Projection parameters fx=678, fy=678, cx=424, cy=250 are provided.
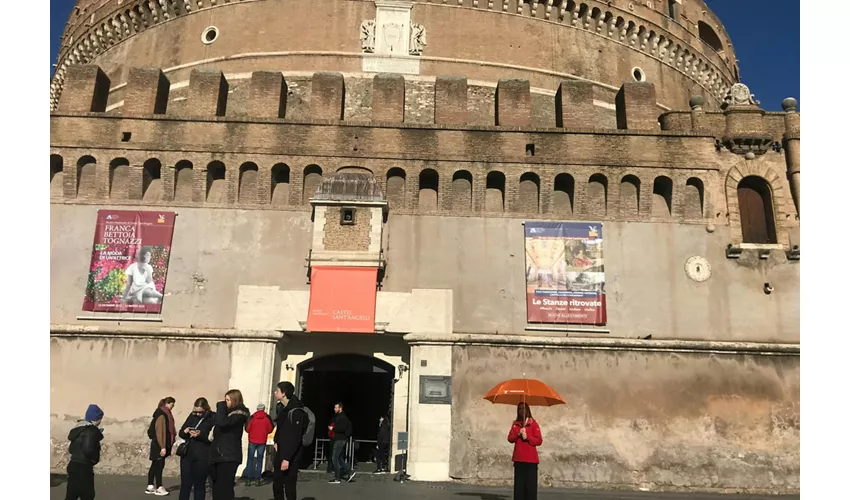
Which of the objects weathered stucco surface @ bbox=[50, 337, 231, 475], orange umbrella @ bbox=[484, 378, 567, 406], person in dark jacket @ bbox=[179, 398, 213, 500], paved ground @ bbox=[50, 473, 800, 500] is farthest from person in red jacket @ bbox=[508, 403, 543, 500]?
weathered stucco surface @ bbox=[50, 337, 231, 475]

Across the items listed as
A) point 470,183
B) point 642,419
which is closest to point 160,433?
point 470,183

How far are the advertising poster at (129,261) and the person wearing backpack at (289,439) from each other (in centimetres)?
724

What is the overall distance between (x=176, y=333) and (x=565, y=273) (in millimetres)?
8286

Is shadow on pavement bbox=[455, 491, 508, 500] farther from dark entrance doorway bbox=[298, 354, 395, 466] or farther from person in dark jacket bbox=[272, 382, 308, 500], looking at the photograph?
dark entrance doorway bbox=[298, 354, 395, 466]

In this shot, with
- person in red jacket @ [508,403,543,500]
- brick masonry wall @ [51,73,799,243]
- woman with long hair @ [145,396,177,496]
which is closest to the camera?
person in red jacket @ [508,403,543,500]

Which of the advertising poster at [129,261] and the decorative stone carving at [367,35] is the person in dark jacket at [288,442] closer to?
the advertising poster at [129,261]

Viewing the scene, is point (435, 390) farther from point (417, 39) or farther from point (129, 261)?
point (417, 39)

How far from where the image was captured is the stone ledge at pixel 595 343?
14.1m

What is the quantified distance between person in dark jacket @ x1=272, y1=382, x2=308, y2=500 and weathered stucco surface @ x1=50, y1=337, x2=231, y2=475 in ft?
20.0

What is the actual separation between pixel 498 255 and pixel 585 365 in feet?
9.63

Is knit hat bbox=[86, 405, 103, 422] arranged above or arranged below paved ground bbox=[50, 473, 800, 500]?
above

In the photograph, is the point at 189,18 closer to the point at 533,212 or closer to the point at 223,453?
the point at 533,212

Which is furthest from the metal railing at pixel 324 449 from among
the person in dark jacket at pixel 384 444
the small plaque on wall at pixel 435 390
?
the small plaque on wall at pixel 435 390

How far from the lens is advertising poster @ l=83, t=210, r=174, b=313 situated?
564 inches
